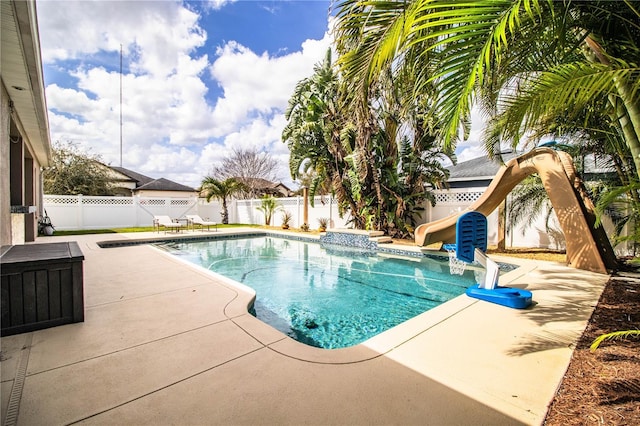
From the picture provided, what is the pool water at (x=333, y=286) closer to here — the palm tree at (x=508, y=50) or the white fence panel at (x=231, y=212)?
the palm tree at (x=508, y=50)

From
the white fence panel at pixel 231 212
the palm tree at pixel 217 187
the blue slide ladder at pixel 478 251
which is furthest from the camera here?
the palm tree at pixel 217 187

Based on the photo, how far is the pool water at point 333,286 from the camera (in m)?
4.50

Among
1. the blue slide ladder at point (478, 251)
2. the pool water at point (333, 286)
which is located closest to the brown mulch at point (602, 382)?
the blue slide ladder at point (478, 251)

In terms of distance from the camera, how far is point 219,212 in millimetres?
22812

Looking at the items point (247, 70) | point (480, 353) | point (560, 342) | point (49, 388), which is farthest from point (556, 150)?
point (247, 70)

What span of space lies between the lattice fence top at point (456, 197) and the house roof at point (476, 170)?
12.8ft

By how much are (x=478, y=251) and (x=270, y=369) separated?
138 inches

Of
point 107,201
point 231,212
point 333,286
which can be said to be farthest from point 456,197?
point 107,201

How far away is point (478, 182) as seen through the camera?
1614 cm

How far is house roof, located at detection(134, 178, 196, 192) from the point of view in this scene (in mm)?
29347

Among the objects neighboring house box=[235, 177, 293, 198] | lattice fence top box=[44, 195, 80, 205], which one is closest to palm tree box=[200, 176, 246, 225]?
lattice fence top box=[44, 195, 80, 205]

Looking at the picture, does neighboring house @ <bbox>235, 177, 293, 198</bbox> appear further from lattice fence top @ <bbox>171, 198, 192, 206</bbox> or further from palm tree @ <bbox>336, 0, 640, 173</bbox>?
palm tree @ <bbox>336, 0, 640, 173</bbox>

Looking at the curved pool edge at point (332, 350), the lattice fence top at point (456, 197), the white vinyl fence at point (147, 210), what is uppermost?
the lattice fence top at point (456, 197)

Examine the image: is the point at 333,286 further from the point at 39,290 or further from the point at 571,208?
the point at 571,208
